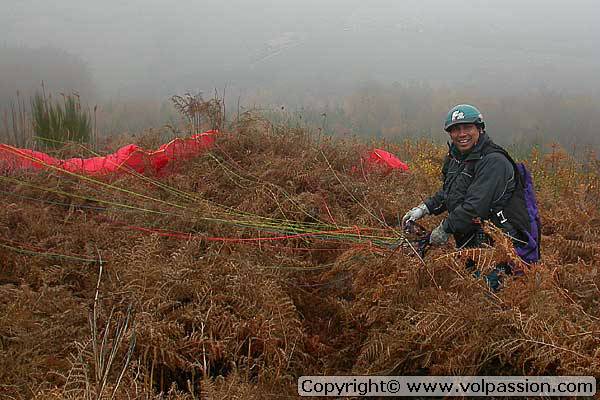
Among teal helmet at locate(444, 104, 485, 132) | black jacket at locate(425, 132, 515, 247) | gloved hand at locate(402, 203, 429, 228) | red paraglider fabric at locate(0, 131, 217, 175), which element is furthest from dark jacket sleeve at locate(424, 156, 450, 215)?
red paraglider fabric at locate(0, 131, 217, 175)

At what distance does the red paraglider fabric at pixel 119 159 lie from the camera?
4320mm

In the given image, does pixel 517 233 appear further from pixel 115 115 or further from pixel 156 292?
pixel 115 115

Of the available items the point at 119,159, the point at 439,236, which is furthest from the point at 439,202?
the point at 119,159

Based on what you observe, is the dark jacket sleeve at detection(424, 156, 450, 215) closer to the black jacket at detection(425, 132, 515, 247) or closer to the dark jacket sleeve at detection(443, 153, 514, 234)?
the black jacket at detection(425, 132, 515, 247)

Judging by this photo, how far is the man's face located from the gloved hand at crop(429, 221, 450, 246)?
17.8 inches

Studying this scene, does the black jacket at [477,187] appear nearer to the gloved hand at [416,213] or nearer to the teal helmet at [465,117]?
the teal helmet at [465,117]

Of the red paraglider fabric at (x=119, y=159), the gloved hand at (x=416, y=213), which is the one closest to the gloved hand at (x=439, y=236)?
the gloved hand at (x=416, y=213)

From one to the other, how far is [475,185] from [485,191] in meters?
0.07

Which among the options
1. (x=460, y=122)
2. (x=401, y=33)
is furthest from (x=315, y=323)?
(x=401, y=33)

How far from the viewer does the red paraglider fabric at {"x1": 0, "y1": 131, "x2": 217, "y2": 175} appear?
170 inches

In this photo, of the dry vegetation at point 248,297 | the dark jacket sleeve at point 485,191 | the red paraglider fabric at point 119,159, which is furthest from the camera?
the red paraglider fabric at point 119,159

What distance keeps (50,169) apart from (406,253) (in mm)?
3080

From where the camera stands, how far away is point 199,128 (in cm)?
563

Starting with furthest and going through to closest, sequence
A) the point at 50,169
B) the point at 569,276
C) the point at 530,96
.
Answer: the point at 530,96 → the point at 50,169 → the point at 569,276
